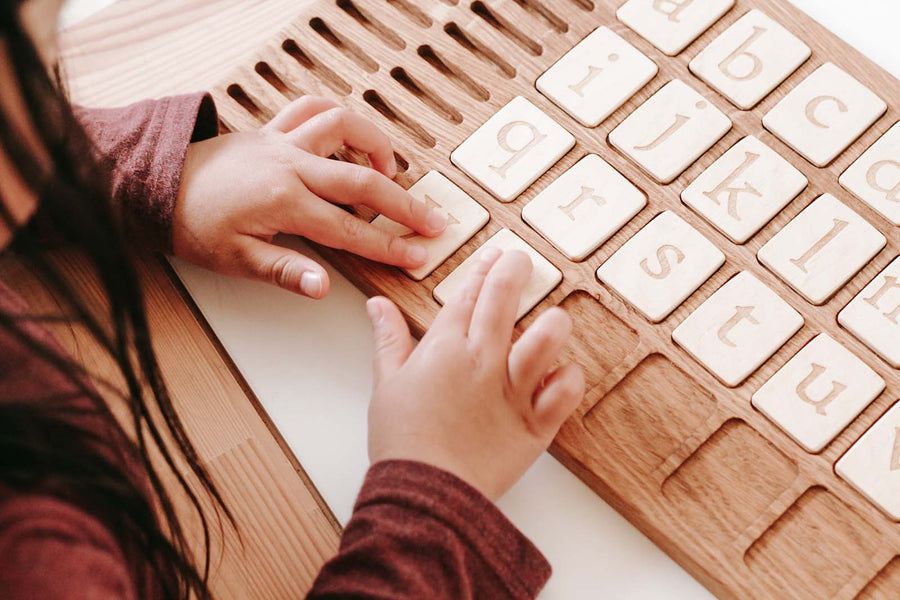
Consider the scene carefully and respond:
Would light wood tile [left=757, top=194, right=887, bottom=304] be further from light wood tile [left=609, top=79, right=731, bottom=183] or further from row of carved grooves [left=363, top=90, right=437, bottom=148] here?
row of carved grooves [left=363, top=90, right=437, bottom=148]

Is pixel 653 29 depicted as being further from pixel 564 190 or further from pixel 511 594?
pixel 511 594

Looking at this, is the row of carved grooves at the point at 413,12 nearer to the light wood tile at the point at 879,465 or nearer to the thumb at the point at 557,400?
the thumb at the point at 557,400

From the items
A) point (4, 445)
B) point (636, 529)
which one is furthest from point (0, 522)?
point (636, 529)

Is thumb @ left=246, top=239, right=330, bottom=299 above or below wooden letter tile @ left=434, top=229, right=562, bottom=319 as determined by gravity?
below

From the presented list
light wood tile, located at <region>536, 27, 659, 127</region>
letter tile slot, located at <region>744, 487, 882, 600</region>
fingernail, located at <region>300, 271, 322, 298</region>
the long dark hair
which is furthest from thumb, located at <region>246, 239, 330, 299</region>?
letter tile slot, located at <region>744, 487, 882, 600</region>

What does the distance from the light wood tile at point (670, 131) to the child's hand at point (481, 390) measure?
0.37 ft

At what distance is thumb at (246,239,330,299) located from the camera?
0.57m

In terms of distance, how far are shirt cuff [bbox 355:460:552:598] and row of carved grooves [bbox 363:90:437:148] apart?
0.24 metres

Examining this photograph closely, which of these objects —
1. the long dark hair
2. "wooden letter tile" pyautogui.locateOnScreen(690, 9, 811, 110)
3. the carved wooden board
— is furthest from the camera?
"wooden letter tile" pyautogui.locateOnScreen(690, 9, 811, 110)

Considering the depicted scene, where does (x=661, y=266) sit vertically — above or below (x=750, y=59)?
below

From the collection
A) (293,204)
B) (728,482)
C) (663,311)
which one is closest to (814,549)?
(728,482)

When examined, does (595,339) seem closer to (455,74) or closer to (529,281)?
(529,281)

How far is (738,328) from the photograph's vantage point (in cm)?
53

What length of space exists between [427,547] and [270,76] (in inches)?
14.8
